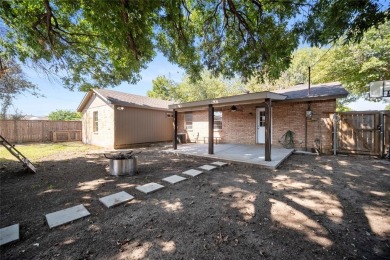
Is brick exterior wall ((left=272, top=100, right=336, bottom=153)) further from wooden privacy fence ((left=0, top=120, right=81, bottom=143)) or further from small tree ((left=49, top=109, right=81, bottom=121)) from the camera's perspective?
small tree ((left=49, top=109, right=81, bottom=121))

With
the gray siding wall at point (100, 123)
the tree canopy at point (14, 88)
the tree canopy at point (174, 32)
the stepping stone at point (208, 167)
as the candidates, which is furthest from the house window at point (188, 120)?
the tree canopy at point (14, 88)

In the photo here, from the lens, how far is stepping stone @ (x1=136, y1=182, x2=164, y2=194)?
151 inches

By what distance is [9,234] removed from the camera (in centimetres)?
233

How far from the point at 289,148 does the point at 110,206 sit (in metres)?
8.51

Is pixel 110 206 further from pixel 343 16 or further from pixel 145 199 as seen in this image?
pixel 343 16

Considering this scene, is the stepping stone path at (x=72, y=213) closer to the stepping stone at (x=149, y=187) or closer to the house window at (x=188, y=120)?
the stepping stone at (x=149, y=187)

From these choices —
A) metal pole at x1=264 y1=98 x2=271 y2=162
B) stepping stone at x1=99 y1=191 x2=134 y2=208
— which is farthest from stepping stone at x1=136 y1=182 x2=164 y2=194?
metal pole at x1=264 y1=98 x2=271 y2=162

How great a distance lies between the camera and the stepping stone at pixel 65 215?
8.59 feet

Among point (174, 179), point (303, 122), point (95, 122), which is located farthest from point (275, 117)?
point (95, 122)

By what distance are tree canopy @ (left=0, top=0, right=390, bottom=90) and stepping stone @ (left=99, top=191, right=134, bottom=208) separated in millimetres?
3656

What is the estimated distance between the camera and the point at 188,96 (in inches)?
1120

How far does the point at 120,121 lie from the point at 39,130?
8.39 metres

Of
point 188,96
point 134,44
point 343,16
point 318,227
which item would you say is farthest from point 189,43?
point 188,96

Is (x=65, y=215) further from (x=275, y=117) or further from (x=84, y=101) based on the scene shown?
(x=84, y=101)
